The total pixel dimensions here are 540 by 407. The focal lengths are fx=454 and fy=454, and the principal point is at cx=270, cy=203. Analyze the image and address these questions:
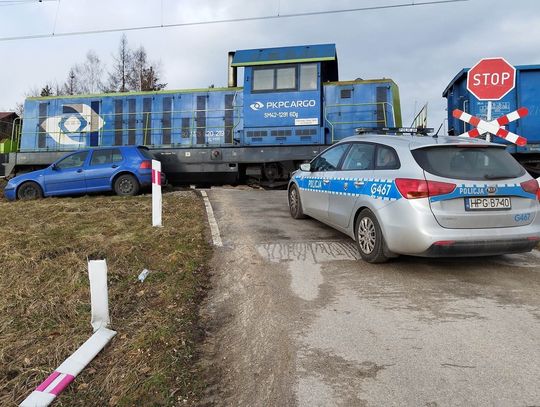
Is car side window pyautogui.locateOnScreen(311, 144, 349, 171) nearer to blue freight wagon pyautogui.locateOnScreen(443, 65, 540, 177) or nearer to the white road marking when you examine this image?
the white road marking

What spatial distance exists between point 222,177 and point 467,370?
12335 mm

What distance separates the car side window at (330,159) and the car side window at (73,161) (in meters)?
7.72

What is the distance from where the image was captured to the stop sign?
8.08 meters

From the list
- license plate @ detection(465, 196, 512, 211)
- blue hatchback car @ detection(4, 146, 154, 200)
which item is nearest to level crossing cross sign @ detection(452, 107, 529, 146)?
license plate @ detection(465, 196, 512, 211)

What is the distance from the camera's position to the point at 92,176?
12.3 metres

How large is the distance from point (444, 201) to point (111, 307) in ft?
11.5

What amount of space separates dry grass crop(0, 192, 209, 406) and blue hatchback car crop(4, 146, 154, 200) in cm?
433

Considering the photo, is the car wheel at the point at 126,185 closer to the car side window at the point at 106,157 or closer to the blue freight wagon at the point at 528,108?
the car side window at the point at 106,157

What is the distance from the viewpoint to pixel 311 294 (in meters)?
4.59

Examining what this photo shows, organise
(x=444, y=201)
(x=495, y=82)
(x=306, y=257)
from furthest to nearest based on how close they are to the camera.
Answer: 1. (x=495, y=82)
2. (x=306, y=257)
3. (x=444, y=201)

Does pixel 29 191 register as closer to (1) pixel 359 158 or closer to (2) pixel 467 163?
(1) pixel 359 158

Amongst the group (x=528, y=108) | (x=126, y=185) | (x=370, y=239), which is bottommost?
(x=370, y=239)

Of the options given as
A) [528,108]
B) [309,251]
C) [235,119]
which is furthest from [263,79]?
[309,251]

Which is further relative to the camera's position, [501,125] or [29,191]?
[29,191]
